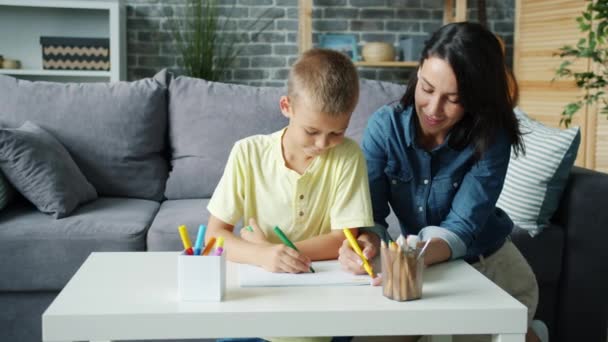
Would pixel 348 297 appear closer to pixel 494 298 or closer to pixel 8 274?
pixel 494 298

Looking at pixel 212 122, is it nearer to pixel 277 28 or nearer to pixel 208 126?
pixel 208 126

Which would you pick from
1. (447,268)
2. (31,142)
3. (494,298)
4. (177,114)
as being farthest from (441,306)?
(177,114)

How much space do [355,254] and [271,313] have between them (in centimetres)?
29

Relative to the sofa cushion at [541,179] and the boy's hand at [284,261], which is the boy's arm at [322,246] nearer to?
the boy's hand at [284,261]

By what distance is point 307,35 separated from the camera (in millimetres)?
4438

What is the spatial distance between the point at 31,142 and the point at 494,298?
5.74ft

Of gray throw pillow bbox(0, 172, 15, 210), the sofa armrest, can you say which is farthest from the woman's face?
gray throw pillow bbox(0, 172, 15, 210)

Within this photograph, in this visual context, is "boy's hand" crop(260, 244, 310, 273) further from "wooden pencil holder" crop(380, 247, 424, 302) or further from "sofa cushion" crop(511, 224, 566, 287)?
"sofa cushion" crop(511, 224, 566, 287)

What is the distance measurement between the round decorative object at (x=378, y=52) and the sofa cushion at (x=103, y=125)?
2.10 metres

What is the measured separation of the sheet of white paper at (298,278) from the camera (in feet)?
3.94

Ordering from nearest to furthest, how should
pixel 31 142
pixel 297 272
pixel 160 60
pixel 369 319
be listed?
1. pixel 369 319
2. pixel 297 272
3. pixel 31 142
4. pixel 160 60

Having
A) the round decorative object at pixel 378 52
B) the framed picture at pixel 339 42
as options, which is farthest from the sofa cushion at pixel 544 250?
the framed picture at pixel 339 42

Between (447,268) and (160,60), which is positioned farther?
(160,60)

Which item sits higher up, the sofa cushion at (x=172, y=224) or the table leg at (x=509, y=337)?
the table leg at (x=509, y=337)
